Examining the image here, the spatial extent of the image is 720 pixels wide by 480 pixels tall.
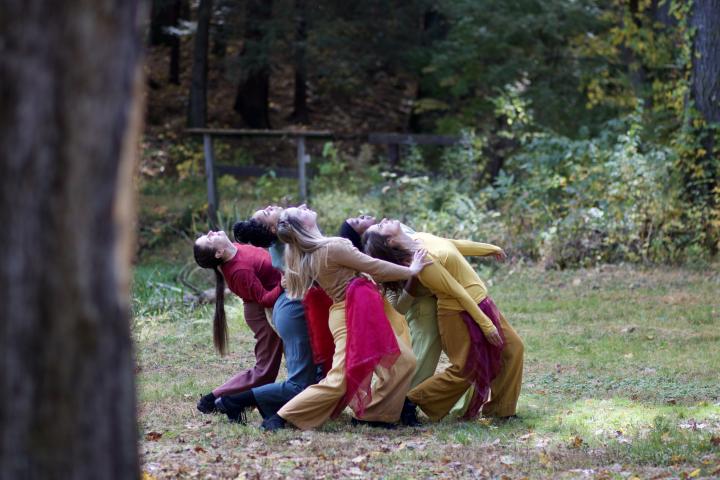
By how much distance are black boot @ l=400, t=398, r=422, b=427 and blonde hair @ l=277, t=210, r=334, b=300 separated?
111 centimetres

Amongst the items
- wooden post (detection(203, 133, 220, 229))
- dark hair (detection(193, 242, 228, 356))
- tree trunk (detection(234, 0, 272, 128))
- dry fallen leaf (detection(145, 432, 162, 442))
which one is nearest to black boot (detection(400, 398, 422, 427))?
dark hair (detection(193, 242, 228, 356))

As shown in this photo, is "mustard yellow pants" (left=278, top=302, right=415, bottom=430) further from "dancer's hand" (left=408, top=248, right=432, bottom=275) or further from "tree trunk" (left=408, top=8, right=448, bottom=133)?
"tree trunk" (left=408, top=8, right=448, bottom=133)

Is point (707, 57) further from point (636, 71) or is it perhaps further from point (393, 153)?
point (393, 153)

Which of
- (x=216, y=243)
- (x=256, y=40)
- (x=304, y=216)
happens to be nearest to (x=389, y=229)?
(x=304, y=216)

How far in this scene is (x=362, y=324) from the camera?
711cm

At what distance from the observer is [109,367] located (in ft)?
9.29

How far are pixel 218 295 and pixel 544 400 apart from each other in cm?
267

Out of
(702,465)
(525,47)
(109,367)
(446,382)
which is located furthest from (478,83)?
(109,367)

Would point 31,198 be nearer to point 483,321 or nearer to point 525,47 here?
point 483,321

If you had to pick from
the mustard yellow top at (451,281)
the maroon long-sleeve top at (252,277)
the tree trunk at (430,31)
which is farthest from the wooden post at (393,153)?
the mustard yellow top at (451,281)

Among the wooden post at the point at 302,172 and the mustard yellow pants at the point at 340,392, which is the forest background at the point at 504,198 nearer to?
the mustard yellow pants at the point at 340,392

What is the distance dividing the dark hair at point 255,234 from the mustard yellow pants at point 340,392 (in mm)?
745

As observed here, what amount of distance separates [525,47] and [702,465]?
1585 cm

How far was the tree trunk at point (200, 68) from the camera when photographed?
2428 centimetres
